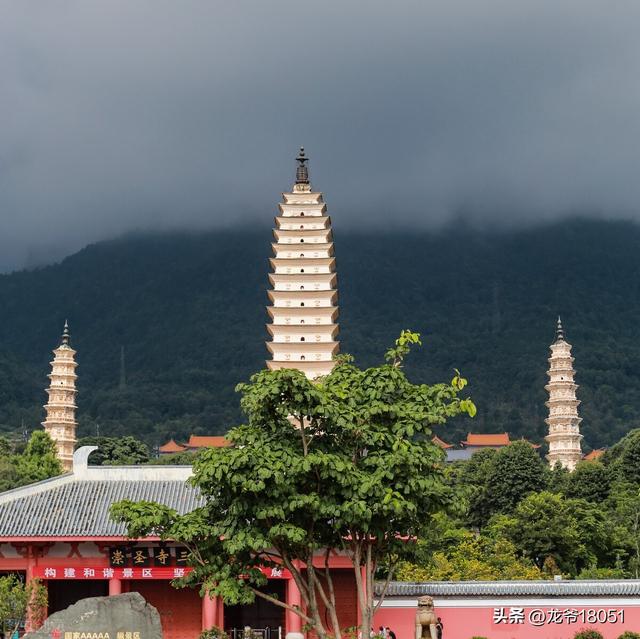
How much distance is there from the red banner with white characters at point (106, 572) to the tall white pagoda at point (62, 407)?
43.9 m

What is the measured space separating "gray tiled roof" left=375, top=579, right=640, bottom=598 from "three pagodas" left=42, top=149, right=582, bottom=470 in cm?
3177

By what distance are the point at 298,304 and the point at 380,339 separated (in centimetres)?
10364

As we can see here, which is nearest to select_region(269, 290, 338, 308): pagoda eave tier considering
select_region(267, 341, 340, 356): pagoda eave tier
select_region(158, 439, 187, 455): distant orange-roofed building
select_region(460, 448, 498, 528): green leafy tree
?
select_region(267, 341, 340, 356): pagoda eave tier

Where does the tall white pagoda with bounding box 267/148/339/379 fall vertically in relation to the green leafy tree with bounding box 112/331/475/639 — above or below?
above

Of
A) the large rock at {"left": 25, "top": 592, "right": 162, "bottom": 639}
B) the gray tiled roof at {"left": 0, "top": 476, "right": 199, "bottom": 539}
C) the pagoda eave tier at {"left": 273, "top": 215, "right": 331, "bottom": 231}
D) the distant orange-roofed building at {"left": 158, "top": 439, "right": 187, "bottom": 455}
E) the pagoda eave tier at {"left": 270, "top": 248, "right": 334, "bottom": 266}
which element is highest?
the pagoda eave tier at {"left": 273, "top": 215, "right": 331, "bottom": 231}

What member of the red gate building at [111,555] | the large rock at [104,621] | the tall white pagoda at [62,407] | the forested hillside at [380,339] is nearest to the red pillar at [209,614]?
the red gate building at [111,555]

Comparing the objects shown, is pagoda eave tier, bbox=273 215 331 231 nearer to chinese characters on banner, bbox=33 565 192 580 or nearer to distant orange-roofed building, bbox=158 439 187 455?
chinese characters on banner, bbox=33 565 192 580

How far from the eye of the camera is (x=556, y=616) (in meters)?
28.8

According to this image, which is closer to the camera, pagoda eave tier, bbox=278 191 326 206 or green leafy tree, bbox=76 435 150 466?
pagoda eave tier, bbox=278 191 326 206

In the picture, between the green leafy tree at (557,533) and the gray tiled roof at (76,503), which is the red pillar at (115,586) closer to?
the gray tiled roof at (76,503)

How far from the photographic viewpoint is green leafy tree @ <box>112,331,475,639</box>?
59.2ft

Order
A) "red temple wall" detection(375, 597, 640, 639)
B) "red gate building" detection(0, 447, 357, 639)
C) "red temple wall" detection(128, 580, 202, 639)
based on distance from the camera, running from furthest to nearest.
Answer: "red temple wall" detection(128, 580, 202, 639), "red gate building" detection(0, 447, 357, 639), "red temple wall" detection(375, 597, 640, 639)

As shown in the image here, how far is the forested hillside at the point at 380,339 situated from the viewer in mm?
136125

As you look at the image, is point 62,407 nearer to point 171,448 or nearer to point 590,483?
point 590,483
